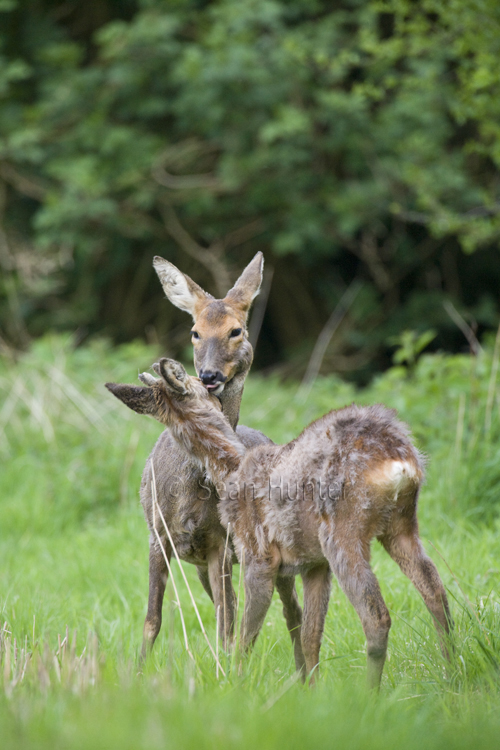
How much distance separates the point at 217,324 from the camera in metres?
4.59

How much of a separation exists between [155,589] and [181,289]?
179 centimetres

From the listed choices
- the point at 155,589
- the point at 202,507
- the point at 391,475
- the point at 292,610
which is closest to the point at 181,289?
the point at 202,507

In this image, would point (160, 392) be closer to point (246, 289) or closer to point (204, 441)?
point (204, 441)

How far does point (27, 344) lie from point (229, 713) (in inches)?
438

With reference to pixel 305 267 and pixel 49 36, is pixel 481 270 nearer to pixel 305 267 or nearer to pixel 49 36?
pixel 305 267

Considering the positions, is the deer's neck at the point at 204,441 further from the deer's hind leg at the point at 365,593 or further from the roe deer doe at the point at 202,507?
the deer's hind leg at the point at 365,593

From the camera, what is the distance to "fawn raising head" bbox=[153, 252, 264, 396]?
4.34 m

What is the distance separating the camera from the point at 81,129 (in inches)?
455

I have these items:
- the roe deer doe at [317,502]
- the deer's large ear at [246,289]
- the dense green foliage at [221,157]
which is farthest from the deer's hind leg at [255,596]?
the dense green foliage at [221,157]

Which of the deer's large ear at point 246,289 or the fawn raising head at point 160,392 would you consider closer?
the fawn raising head at point 160,392

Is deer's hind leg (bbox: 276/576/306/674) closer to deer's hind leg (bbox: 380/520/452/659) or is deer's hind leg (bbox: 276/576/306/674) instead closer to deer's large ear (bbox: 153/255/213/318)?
deer's hind leg (bbox: 380/520/452/659)

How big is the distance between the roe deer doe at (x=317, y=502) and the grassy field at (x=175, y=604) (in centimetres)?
19

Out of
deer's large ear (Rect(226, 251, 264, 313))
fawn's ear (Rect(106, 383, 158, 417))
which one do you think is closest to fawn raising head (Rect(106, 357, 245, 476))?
fawn's ear (Rect(106, 383, 158, 417))

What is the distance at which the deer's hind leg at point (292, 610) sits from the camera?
3.78m
